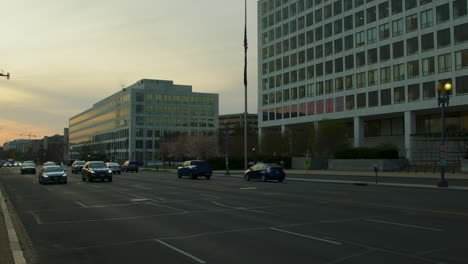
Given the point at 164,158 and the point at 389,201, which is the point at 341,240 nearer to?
the point at 389,201

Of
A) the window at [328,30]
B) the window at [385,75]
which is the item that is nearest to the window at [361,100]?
the window at [385,75]

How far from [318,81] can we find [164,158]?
56.1 m

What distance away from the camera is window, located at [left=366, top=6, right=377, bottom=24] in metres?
66.4

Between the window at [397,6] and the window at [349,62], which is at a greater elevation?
Answer: the window at [397,6]

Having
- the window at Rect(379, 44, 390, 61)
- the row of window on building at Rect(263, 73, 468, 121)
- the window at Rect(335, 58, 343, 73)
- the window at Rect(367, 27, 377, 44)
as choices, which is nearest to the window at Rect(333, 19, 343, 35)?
the window at Rect(335, 58, 343, 73)

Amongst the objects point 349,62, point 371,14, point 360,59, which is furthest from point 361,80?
point 371,14

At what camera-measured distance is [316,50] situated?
253 feet

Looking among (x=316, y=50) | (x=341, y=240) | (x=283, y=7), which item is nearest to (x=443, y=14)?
(x=316, y=50)

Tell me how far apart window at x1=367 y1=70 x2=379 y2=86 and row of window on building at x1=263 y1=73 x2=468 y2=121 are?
142cm

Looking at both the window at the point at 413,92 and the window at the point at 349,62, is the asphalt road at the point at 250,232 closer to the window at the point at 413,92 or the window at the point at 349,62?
the window at the point at 413,92

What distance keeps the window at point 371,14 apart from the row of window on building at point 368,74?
538cm

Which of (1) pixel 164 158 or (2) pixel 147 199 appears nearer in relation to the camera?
(2) pixel 147 199

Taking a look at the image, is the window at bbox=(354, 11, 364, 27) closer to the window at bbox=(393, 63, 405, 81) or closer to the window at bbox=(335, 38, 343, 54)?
the window at bbox=(335, 38, 343, 54)

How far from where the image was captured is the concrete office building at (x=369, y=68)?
187 ft
